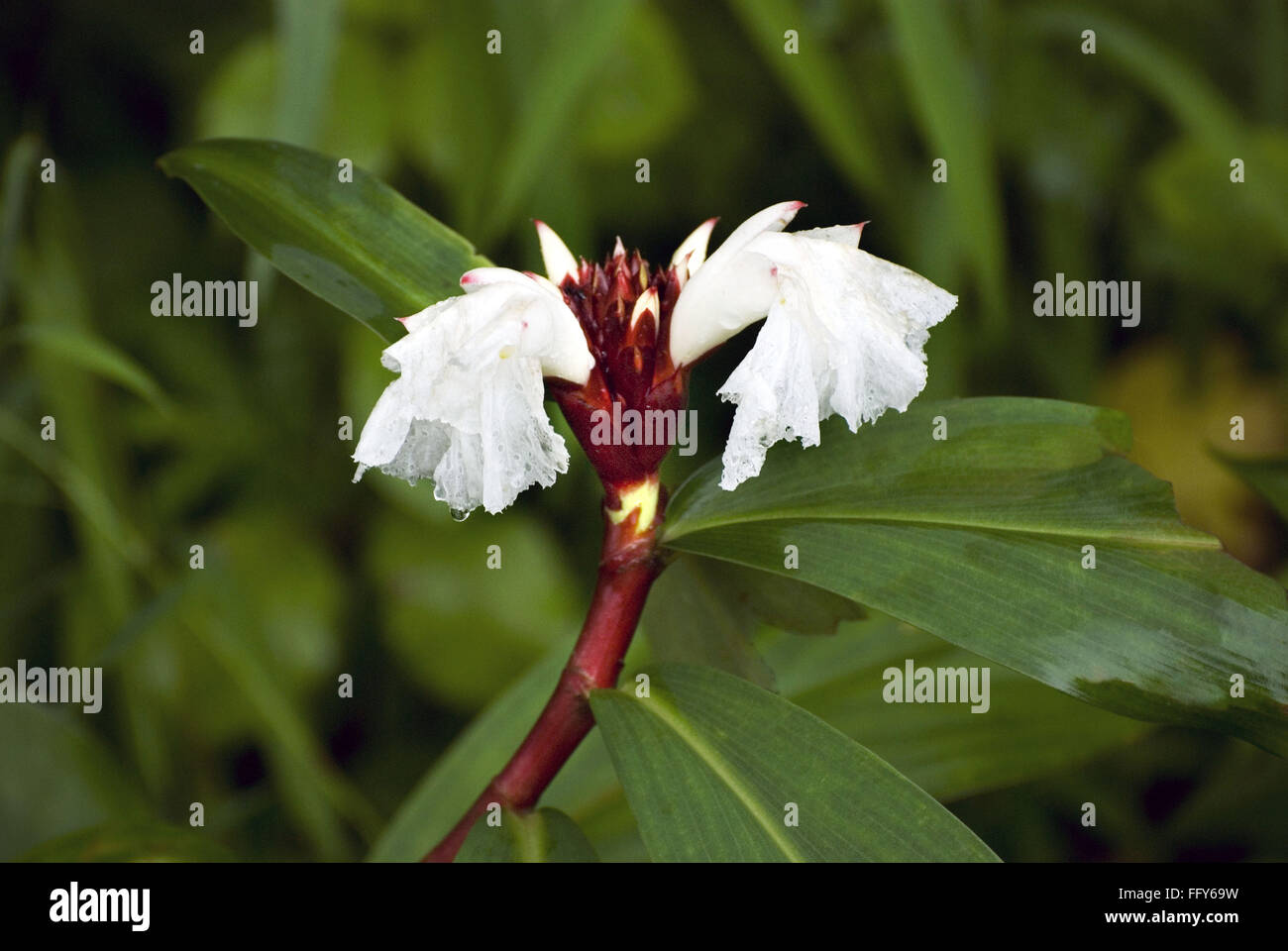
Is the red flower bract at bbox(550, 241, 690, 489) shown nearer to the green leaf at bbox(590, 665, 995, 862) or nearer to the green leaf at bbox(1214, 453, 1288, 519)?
the green leaf at bbox(590, 665, 995, 862)

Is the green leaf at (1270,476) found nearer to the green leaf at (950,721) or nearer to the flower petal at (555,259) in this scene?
the green leaf at (950,721)

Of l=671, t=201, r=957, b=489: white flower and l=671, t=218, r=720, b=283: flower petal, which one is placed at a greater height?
l=671, t=218, r=720, b=283: flower petal

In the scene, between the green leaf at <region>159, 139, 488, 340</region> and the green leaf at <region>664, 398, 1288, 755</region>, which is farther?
the green leaf at <region>159, 139, 488, 340</region>

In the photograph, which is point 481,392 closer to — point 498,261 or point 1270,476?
point 1270,476

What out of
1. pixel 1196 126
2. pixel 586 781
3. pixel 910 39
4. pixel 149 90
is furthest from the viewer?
pixel 149 90

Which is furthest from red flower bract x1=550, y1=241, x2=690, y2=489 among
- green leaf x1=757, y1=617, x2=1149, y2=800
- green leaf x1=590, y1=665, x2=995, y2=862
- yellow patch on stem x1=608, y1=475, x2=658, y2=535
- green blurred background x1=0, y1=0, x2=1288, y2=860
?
green blurred background x1=0, y1=0, x2=1288, y2=860

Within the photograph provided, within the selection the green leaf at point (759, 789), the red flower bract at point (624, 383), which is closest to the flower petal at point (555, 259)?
the red flower bract at point (624, 383)
